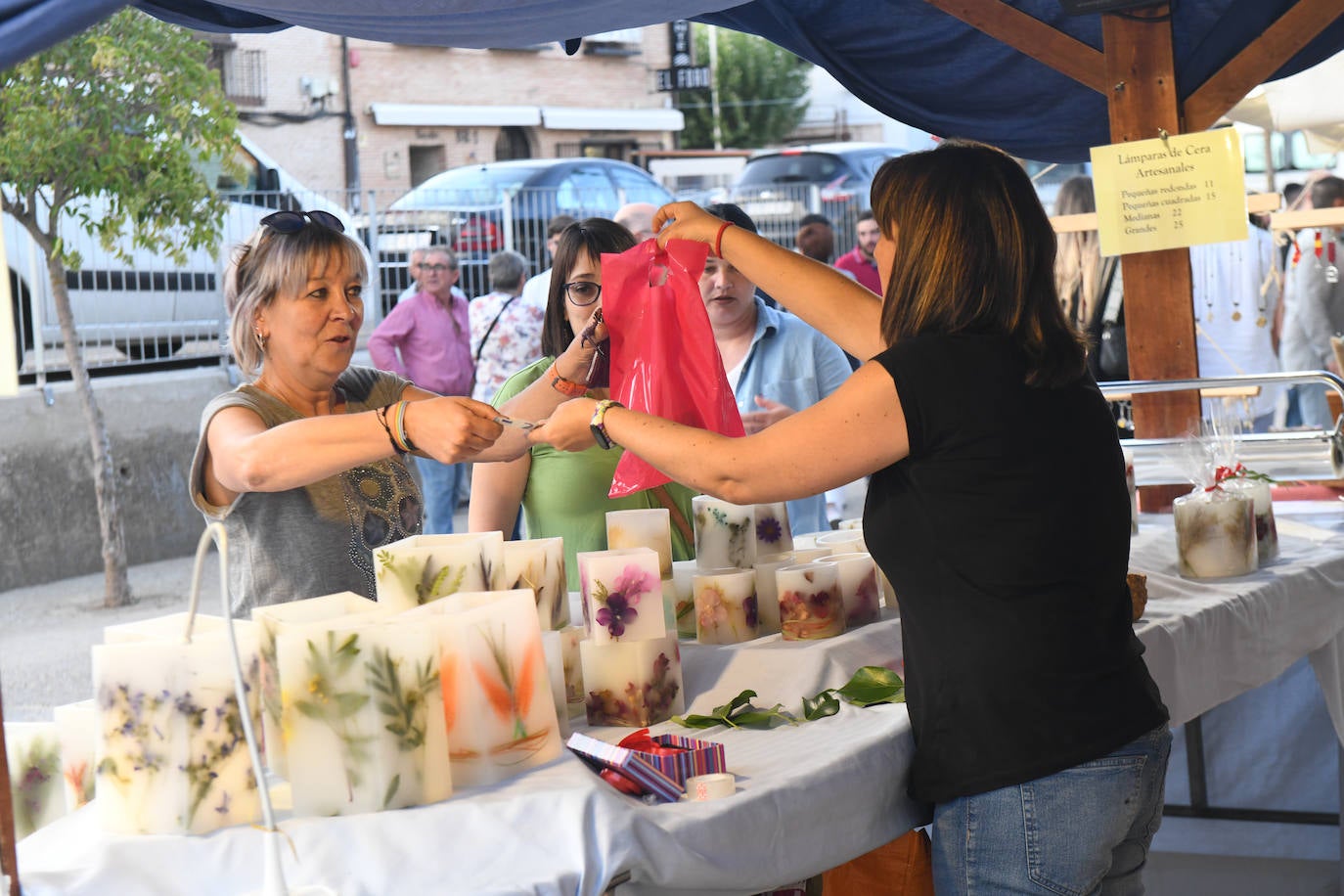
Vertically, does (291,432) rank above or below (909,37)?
below

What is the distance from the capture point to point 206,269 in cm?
886

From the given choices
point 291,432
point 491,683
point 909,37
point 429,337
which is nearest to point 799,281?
point 291,432

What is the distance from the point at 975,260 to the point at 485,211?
9135mm

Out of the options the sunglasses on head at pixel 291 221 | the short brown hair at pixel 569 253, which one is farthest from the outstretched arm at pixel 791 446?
the short brown hair at pixel 569 253

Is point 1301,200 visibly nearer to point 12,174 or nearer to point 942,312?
point 942,312

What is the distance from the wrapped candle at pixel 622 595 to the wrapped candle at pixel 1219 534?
1.54 meters

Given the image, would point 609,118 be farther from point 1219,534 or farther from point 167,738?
point 167,738

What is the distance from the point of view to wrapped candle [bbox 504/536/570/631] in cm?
202

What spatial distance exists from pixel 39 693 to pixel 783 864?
4.68 meters

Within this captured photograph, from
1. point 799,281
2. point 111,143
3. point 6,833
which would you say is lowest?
point 6,833

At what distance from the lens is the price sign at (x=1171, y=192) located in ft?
11.8

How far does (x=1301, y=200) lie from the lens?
22.0ft

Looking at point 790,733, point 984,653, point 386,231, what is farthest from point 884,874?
point 386,231

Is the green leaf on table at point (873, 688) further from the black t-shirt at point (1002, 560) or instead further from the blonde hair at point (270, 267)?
the blonde hair at point (270, 267)
